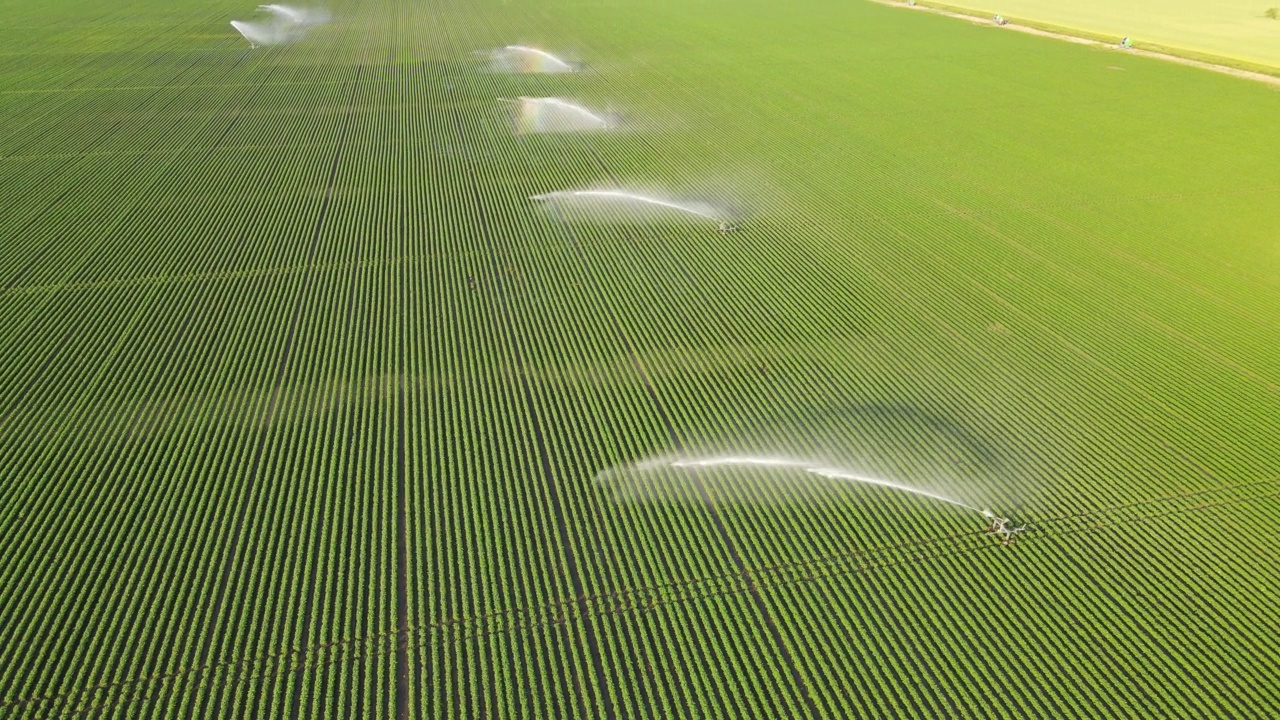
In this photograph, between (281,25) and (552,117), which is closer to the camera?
(552,117)

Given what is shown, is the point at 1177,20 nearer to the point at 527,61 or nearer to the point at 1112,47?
the point at 1112,47

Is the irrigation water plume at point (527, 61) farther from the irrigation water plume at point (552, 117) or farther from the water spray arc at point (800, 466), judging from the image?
the water spray arc at point (800, 466)

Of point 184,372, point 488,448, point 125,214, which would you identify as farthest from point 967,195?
point 125,214

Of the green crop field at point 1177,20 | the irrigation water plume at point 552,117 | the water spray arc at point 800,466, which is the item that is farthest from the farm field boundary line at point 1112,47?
the water spray arc at point 800,466

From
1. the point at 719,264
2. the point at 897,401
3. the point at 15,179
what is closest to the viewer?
the point at 897,401

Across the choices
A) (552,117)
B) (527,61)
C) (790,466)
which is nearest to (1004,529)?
(790,466)

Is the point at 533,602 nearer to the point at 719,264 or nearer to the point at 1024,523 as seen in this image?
the point at 1024,523
